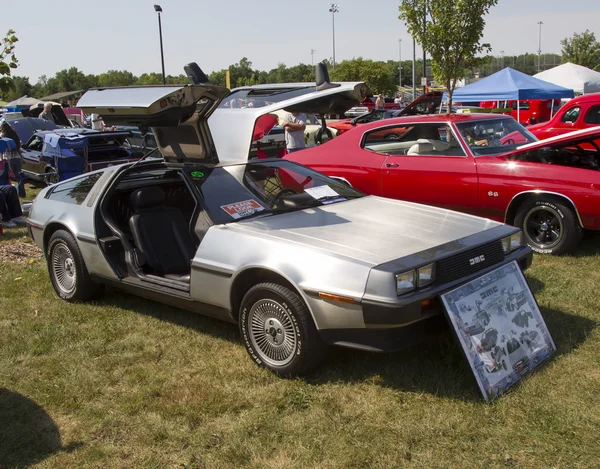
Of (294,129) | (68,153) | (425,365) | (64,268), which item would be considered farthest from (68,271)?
(68,153)

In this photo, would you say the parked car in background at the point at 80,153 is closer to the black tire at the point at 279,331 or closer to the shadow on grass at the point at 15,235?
the shadow on grass at the point at 15,235

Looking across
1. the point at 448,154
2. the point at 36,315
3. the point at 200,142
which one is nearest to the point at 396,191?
the point at 448,154

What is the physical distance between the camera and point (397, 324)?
10.9ft

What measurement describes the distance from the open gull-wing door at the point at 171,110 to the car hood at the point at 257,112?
0.16 meters

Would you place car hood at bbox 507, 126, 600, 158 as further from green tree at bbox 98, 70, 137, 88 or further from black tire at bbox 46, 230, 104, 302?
green tree at bbox 98, 70, 137, 88

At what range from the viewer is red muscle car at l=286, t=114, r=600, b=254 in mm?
6047

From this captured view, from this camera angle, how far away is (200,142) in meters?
4.77

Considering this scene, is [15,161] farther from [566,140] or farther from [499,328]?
[499,328]

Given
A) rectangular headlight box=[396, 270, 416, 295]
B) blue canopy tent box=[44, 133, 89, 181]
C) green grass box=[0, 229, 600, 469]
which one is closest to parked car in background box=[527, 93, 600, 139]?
green grass box=[0, 229, 600, 469]

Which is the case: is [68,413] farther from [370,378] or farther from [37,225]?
[37,225]

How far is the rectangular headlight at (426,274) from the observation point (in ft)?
11.4

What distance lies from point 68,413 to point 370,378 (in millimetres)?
1863

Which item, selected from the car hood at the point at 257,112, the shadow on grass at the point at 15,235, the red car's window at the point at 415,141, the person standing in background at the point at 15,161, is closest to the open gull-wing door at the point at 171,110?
the car hood at the point at 257,112

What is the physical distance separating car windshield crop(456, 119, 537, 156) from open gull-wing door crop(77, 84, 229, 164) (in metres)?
3.36
